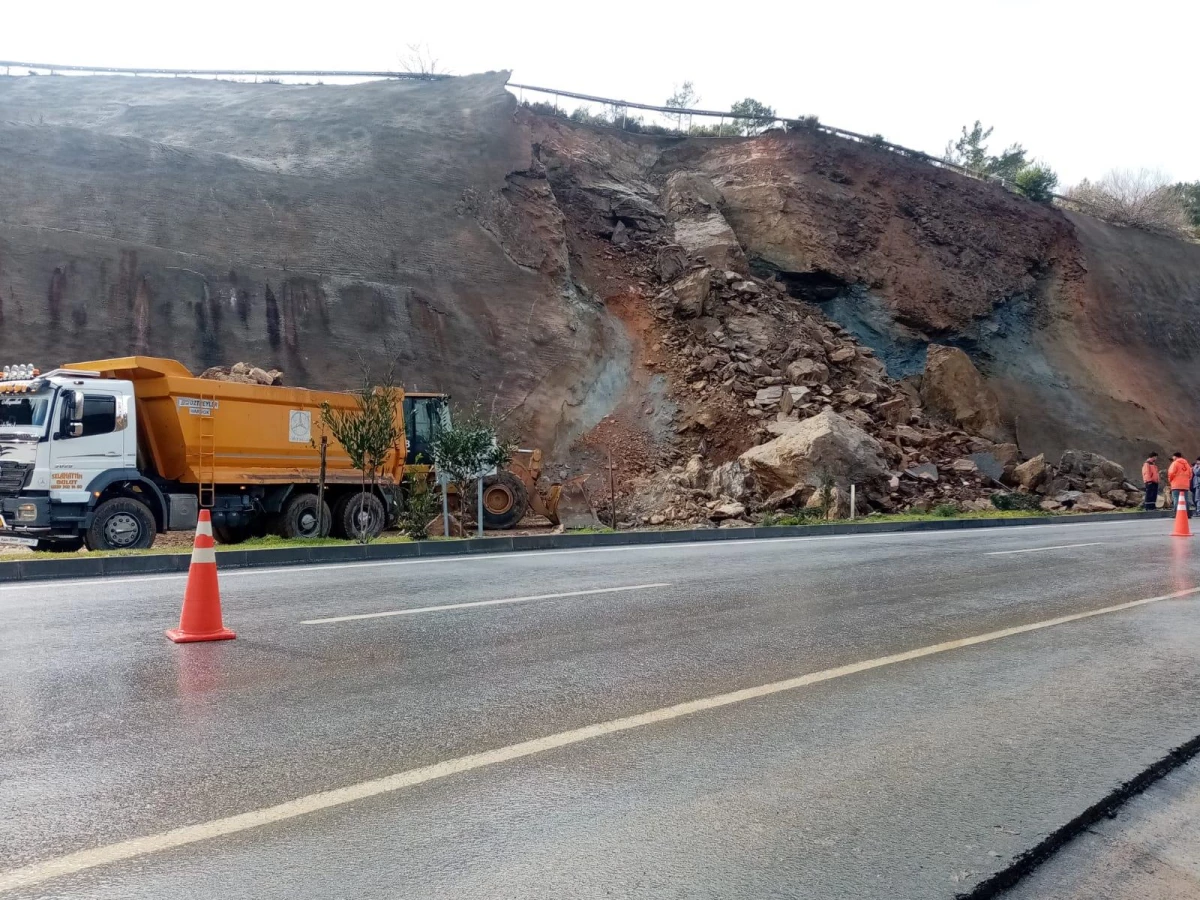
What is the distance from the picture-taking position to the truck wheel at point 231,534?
16.6 meters

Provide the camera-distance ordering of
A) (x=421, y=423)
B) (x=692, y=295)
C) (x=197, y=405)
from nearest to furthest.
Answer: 1. (x=197, y=405)
2. (x=421, y=423)
3. (x=692, y=295)

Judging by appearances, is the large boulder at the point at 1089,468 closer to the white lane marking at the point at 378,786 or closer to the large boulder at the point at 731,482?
the large boulder at the point at 731,482

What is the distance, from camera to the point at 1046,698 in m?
5.36

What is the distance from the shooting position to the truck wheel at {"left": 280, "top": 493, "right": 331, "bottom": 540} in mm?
17203

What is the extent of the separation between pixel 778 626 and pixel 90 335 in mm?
21412

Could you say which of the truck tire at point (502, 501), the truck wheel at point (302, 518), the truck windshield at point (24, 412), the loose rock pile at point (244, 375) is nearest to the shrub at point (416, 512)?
the truck wheel at point (302, 518)

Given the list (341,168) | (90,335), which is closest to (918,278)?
(341,168)

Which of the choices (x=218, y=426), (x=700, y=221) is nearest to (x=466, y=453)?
(x=218, y=426)

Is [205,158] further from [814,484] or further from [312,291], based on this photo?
[814,484]

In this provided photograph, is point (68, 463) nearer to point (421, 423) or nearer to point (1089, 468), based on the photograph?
point (421, 423)

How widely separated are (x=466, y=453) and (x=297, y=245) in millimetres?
13685

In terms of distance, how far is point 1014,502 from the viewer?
25.8 m

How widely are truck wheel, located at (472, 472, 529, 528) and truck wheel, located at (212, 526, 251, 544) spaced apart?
505 cm

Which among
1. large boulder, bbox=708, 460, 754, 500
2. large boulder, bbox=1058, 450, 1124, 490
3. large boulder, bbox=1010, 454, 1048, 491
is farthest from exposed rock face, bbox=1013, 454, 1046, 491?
large boulder, bbox=708, 460, 754, 500
